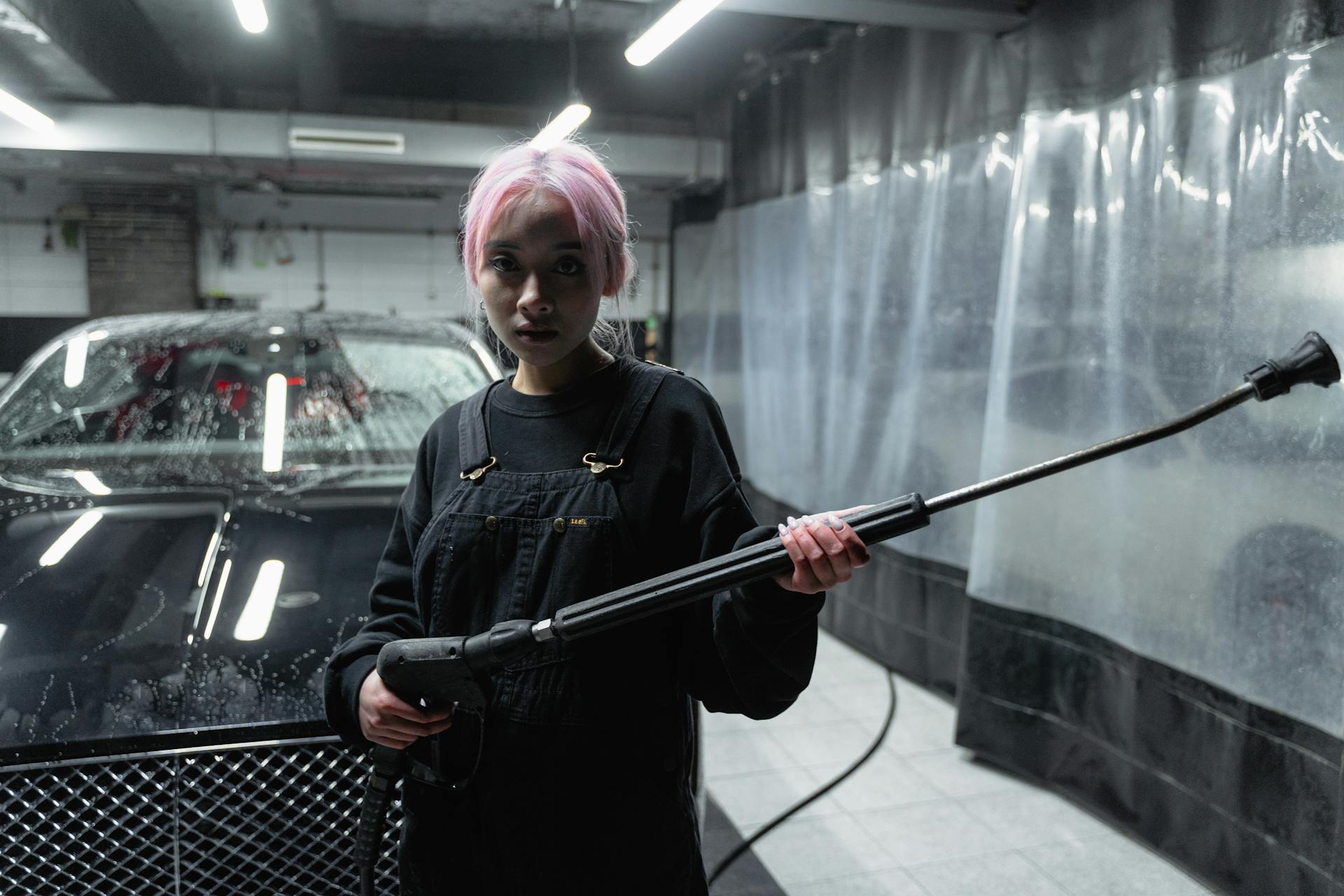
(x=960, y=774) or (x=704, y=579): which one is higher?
(x=704, y=579)

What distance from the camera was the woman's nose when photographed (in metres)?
1.10

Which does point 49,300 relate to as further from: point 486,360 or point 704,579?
point 704,579

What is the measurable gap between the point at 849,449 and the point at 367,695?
3675mm

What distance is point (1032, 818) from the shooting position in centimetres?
299

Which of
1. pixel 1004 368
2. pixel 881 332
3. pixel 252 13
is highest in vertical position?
pixel 252 13

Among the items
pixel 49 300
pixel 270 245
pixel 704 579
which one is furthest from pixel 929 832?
pixel 49 300

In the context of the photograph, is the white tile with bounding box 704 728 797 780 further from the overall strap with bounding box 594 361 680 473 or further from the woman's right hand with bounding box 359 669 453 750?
the overall strap with bounding box 594 361 680 473

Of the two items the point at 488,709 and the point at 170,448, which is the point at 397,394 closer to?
the point at 170,448

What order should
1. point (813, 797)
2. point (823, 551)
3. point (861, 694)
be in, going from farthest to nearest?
point (861, 694), point (813, 797), point (823, 551)

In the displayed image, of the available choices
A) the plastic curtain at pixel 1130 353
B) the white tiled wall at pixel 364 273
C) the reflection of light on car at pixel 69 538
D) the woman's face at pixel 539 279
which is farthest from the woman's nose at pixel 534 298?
the white tiled wall at pixel 364 273

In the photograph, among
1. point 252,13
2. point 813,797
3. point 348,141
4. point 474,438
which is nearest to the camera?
point 474,438

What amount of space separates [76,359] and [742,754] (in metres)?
2.53

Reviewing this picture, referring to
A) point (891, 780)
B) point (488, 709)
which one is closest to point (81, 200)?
point (891, 780)

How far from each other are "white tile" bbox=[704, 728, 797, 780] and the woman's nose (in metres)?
2.46
